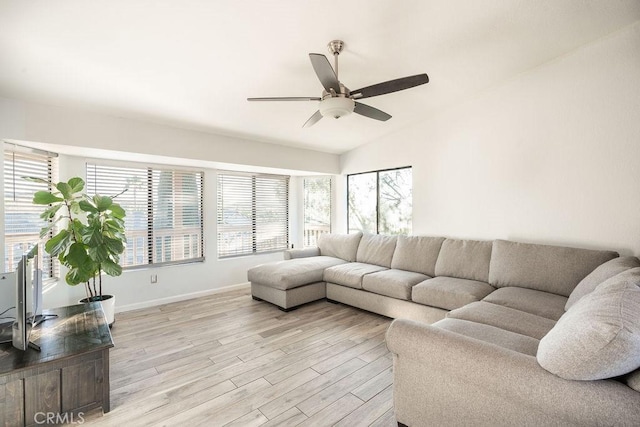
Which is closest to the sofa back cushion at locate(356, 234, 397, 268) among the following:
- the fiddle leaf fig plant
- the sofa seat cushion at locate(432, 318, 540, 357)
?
the sofa seat cushion at locate(432, 318, 540, 357)

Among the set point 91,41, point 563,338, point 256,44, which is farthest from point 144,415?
point 256,44

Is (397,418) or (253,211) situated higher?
(253,211)

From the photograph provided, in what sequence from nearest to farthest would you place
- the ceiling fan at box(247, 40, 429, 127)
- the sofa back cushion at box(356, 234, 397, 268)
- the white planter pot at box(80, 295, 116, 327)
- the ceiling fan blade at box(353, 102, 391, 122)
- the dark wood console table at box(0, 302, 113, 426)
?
the dark wood console table at box(0, 302, 113, 426) < the ceiling fan at box(247, 40, 429, 127) < the ceiling fan blade at box(353, 102, 391, 122) < the white planter pot at box(80, 295, 116, 327) < the sofa back cushion at box(356, 234, 397, 268)

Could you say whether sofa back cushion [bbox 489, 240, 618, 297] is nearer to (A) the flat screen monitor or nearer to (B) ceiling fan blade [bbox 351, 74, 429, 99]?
(B) ceiling fan blade [bbox 351, 74, 429, 99]

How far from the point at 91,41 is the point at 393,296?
11.8ft

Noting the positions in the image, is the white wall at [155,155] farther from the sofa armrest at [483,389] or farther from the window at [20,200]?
the sofa armrest at [483,389]

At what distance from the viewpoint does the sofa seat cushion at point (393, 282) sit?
10.8 feet

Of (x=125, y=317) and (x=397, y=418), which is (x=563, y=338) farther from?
(x=125, y=317)

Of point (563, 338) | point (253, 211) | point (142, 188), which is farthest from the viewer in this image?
point (253, 211)

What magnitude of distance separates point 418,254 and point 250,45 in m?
3.03

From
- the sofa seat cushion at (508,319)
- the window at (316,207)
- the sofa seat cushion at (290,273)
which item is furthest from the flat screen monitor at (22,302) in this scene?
the window at (316,207)

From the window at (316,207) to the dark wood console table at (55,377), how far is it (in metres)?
4.17

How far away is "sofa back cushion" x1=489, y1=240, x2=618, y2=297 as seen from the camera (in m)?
2.64

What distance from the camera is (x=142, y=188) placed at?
13.5 feet
